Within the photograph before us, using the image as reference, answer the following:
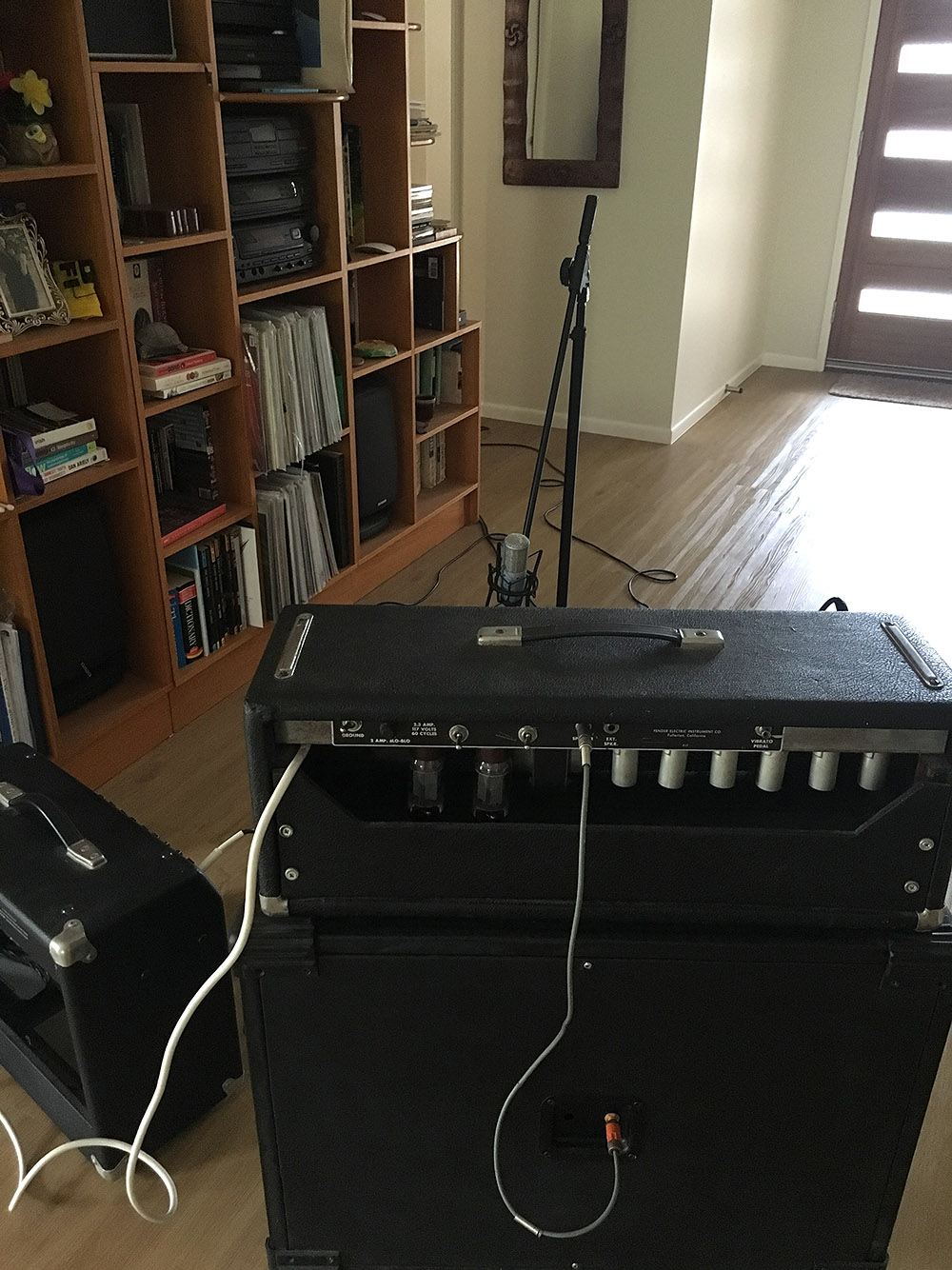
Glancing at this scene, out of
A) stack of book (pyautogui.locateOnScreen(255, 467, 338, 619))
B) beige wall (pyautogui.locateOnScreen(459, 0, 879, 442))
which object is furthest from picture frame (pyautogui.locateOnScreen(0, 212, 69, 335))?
beige wall (pyautogui.locateOnScreen(459, 0, 879, 442))

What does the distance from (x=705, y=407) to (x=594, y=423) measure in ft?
2.06

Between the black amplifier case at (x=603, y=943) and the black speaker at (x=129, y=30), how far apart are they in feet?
4.28

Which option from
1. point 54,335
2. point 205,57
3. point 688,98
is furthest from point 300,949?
point 688,98

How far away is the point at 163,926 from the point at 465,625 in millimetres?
557

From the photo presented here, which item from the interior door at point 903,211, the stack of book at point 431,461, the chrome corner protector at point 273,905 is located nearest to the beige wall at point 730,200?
the interior door at point 903,211

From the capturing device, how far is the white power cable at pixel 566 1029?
929 millimetres

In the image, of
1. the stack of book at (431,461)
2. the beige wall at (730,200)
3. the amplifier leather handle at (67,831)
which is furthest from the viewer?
the beige wall at (730,200)

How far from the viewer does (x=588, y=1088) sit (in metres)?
1.09

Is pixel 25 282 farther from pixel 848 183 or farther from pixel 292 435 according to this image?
pixel 848 183

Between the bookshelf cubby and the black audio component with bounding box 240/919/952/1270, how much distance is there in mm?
1112

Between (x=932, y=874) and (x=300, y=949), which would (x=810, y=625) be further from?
(x=300, y=949)

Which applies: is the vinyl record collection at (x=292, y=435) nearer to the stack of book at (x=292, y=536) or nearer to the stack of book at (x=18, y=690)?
the stack of book at (x=292, y=536)

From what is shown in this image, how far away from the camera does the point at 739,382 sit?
522 centimetres

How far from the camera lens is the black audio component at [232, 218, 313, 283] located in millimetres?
2232
